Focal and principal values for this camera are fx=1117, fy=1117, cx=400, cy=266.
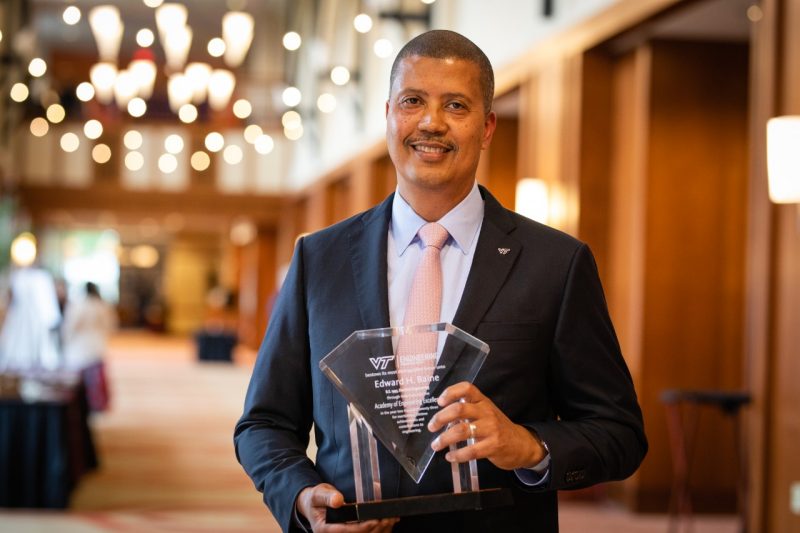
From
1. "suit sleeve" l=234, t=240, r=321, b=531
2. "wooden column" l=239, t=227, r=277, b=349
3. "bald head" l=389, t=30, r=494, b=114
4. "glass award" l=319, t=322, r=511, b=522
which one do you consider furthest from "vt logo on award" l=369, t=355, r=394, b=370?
"wooden column" l=239, t=227, r=277, b=349

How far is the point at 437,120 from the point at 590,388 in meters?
0.52

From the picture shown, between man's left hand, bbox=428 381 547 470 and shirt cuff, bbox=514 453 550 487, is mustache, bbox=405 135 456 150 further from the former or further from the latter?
shirt cuff, bbox=514 453 550 487

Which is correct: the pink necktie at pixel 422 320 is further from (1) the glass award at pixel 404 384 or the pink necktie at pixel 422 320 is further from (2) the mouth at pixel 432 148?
(2) the mouth at pixel 432 148

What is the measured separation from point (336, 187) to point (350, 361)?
695 inches

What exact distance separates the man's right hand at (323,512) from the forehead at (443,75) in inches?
27.0

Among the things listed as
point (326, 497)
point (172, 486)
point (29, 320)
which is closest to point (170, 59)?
point (29, 320)

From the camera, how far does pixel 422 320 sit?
1876mm

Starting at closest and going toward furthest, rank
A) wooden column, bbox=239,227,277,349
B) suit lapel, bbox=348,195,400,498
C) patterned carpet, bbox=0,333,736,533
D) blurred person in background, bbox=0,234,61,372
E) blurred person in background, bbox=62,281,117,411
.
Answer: suit lapel, bbox=348,195,400,498
patterned carpet, bbox=0,333,736,533
blurred person in background, bbox=0,234,61,372
blurred person in background, bbox=62,281,117,411
wooden column, bbox=239,227,277,349

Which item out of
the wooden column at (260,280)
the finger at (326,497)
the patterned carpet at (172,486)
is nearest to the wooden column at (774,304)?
the patterned carpet at (172,486)

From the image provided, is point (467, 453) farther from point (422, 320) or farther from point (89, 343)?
point (89, 343)

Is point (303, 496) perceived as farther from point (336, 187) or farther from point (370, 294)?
point (336, 187)

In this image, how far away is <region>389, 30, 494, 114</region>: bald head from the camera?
6.23 feet

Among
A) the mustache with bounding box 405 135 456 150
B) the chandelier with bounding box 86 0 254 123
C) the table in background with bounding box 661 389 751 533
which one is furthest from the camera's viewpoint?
the chandelier with bounding box 86 0 254 123

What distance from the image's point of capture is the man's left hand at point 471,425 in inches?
64.7
